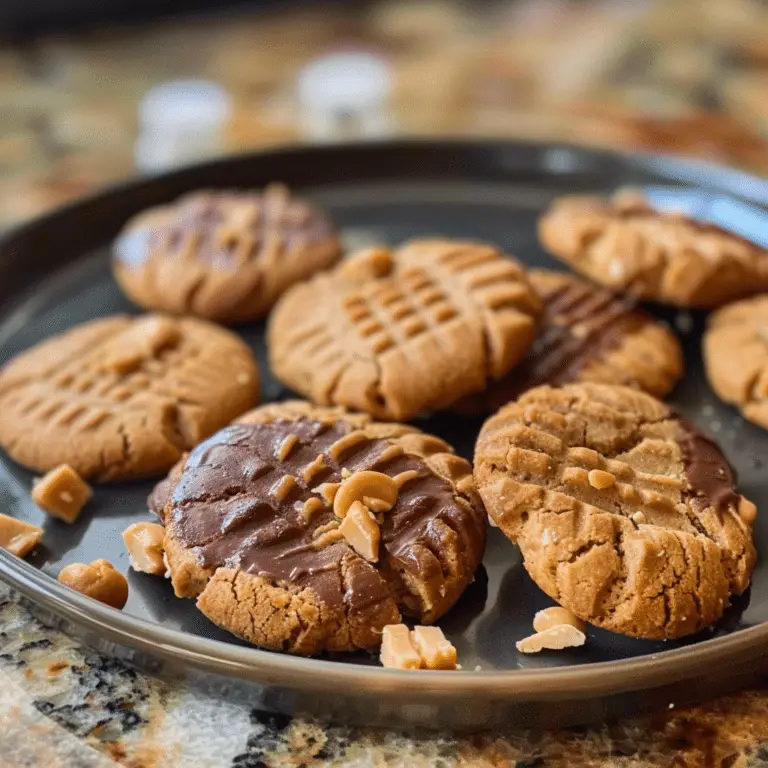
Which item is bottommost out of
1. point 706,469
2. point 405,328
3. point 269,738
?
point 269,738

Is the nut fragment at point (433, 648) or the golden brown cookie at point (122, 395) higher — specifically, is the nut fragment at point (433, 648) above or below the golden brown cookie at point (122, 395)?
below

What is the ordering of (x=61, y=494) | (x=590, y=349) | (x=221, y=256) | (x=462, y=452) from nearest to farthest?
(x=61, y=494)
(x=462, y=452)
(x=590, y=349)
(x=221, y=256)

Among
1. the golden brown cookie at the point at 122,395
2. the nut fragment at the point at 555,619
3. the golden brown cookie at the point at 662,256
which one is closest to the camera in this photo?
the nut fragment at the point at 555,619

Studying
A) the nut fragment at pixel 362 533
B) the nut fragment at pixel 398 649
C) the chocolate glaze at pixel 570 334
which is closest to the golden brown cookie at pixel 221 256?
the chocolate glaze at pixel 570 334

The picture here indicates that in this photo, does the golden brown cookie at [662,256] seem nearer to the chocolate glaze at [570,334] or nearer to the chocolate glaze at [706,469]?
the chocolate glaze at [570,334]

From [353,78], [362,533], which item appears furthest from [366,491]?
[353,78]

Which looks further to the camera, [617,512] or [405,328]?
[405,328]

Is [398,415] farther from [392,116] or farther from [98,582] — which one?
[392,116]

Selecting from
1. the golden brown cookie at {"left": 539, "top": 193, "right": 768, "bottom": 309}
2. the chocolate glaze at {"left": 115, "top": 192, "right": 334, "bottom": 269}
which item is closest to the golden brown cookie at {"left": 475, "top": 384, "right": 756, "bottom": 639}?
the golden brown cookie at {"left": 539, "top": 193, "right": 768, "bottom": 309}
